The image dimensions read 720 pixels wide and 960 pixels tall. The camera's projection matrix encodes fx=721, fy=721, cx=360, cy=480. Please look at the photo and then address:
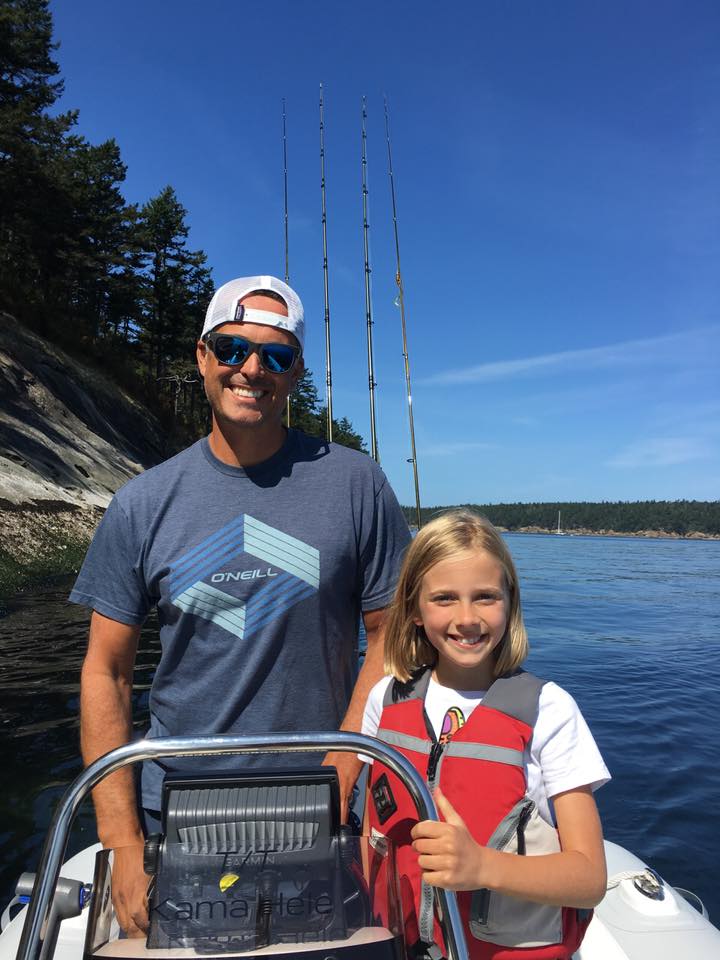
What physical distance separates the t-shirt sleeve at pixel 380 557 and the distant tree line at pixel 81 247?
27012 mm

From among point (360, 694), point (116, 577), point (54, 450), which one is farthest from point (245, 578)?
point (54, 450)

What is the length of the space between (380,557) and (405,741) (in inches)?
23.5

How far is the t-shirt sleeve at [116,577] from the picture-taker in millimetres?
2301

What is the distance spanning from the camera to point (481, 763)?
1908 millimetres

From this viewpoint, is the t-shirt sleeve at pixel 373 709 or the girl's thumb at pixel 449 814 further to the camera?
the t-shirt sleeve at pixel 373 709

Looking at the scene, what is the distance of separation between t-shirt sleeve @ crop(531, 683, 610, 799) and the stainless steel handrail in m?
0.46

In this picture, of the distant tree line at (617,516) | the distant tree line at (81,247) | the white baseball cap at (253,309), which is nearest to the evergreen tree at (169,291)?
the distant tree line at (81,247)

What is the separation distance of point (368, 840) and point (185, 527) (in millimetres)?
1078

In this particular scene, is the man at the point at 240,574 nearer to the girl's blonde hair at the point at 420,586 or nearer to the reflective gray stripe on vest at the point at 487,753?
the girl's blonde hair at the point at 420,586

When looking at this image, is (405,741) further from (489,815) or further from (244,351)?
(244,351)

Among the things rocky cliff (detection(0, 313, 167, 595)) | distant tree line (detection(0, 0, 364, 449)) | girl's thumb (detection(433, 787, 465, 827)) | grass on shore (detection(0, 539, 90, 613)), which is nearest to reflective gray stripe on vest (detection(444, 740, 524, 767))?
girl's thumb (detection(433, 787, 465, 827))

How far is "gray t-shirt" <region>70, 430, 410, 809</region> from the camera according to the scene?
2.22m

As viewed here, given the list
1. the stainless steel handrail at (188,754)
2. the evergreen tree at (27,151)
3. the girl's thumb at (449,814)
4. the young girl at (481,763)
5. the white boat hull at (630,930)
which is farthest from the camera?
the evergreen tree at (27,151)

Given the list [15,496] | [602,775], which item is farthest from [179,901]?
[15,496]
